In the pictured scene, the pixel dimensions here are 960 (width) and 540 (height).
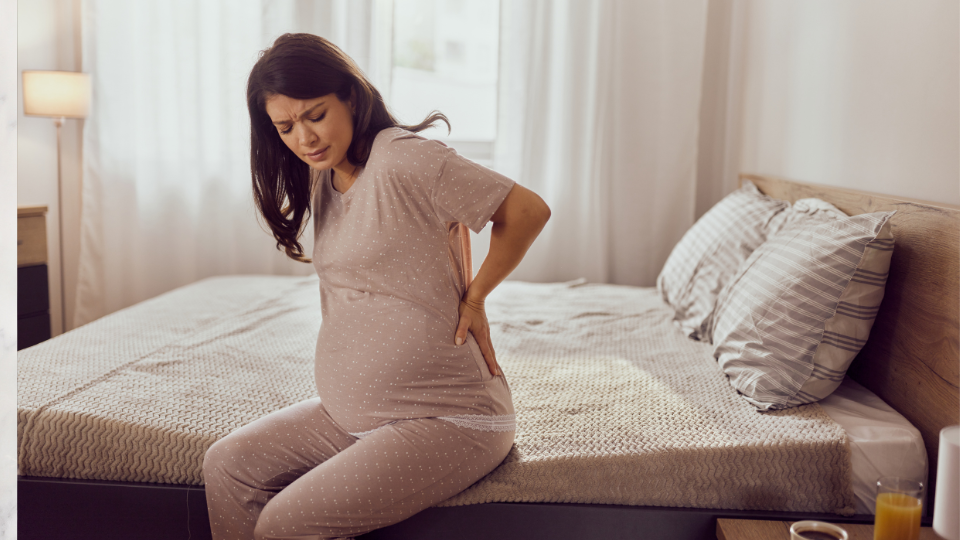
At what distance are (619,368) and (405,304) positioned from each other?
0.68 meters

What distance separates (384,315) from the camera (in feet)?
3.75

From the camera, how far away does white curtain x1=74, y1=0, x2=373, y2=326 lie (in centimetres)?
297

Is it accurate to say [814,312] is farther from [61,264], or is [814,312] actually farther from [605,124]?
[61,264]

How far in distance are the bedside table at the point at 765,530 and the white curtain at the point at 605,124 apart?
1.89m

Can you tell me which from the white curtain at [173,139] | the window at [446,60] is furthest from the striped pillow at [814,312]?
the white curtain at [173,139]

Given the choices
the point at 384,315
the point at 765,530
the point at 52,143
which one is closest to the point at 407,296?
the point at 384,315

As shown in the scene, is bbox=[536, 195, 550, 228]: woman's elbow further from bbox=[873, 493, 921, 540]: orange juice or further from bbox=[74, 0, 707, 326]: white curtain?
bbox=[74, 0, 707, 326]: white curtain

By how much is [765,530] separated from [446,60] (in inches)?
94.6

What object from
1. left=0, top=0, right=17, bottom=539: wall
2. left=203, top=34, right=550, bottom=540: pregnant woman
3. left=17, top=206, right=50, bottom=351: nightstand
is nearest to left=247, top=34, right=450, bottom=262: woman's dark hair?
left=203, top=34, right=550, bottom=540: pregnant woman

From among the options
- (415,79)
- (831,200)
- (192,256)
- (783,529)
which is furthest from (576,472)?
(192,256)

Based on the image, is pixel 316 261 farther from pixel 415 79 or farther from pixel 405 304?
pixel 415 79

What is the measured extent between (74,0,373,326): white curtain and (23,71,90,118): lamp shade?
0.32 m

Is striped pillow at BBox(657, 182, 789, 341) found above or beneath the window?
beneath

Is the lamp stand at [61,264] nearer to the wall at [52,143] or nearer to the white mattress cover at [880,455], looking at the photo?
the wall at [52,143]
